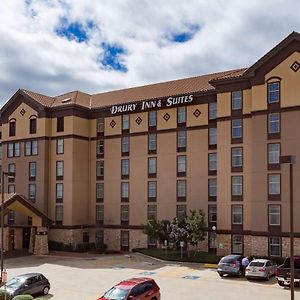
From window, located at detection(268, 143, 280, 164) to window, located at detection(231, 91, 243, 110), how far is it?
514 cm

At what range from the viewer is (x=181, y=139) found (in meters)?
48.8

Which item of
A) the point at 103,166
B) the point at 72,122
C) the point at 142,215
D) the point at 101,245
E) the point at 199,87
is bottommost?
the point at 101,245

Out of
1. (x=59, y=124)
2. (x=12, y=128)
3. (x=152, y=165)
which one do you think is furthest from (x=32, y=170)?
(x=152, y=165)

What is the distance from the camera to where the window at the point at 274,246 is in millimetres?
39531

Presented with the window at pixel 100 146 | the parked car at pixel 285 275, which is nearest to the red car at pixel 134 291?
the parked car at pixel 285 275

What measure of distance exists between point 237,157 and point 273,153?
3.99 meters

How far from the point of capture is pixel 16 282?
1096 inches

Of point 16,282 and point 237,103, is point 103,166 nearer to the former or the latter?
point 237,103

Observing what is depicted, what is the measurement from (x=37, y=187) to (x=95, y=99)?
1257 centimetres

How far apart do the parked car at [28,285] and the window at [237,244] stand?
63.7ft

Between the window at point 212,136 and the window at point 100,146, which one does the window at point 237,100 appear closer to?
the window at point 212,136

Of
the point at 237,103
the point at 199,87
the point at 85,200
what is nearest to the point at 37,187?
the point at 85,200

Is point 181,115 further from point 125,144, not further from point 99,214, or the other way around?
point 99,214

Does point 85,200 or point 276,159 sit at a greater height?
point 276,159
